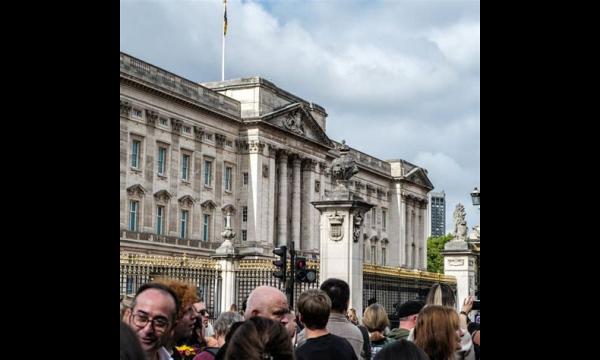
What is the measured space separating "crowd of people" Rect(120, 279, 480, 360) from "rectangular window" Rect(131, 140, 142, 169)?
141 feet

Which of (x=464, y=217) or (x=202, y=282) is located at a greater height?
(x=464, y=217)

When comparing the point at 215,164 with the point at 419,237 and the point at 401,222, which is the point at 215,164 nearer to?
the point at 401,222

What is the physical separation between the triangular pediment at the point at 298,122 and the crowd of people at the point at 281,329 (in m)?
50.5

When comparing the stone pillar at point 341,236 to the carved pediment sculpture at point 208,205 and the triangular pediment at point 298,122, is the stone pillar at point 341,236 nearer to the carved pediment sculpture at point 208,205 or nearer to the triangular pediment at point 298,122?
the carved pediment sculpture at point 208,205

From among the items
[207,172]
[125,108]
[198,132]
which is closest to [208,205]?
[207,172]

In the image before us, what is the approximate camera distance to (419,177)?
85.1 m

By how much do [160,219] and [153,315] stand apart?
4896 centimetres

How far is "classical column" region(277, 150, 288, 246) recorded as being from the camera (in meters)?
61.1

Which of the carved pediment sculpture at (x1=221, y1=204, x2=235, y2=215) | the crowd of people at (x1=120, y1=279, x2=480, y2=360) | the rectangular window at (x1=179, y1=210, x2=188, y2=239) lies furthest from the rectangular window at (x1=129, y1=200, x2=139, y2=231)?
the crowd of people at (x1=120, y1=279, x2=480, y2=360)
